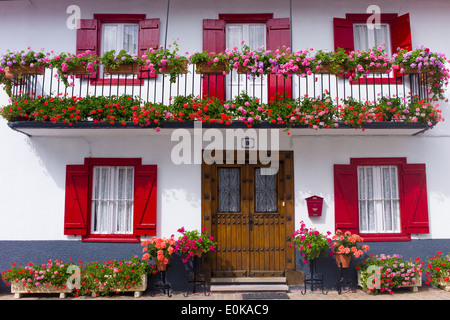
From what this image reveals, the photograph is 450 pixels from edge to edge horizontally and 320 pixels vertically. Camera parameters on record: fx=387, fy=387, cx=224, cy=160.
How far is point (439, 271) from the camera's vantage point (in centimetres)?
737

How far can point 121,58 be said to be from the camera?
23.7 feet

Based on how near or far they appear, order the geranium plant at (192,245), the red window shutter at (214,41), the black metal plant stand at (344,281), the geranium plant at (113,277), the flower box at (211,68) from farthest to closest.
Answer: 1. the red window shutter at (214,41)
2. the black metal plant stand at (344,281)
3. the flower box at (211,68)
4. the geranium plant at (192,245)
5. the geranium plant at (113,277)

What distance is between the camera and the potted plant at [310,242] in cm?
720

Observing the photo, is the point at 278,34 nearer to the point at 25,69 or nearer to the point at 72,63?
the point at 72,63

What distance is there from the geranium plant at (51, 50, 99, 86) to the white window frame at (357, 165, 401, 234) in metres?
5.73

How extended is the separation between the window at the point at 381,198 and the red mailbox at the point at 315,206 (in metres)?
0.33

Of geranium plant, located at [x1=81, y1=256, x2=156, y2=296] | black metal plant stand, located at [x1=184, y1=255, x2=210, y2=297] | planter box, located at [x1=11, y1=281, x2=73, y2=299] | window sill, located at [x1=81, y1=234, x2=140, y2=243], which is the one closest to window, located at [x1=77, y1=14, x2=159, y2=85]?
window sill, located at [x1=81, y1=234, x2=140, y2=243]

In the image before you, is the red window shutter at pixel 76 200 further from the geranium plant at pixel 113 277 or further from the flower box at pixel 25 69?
the flower box at pixel 25 69

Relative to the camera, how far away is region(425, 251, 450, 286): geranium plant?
7.33 meters

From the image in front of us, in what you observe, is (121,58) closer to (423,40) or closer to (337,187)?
(337,187)

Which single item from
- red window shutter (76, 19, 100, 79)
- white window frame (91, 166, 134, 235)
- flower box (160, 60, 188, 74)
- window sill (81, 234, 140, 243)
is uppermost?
red window shutter (76, 19, 100, 79)

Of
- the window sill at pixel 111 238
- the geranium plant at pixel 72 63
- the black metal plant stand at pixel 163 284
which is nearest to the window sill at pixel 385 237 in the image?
the black metal plant stand at pixel 163 284

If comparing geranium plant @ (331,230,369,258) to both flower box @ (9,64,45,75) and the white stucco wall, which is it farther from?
flower box @ (9,64,45,75)

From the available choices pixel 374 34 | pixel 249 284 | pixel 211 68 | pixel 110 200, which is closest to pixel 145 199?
pixel 110 200
